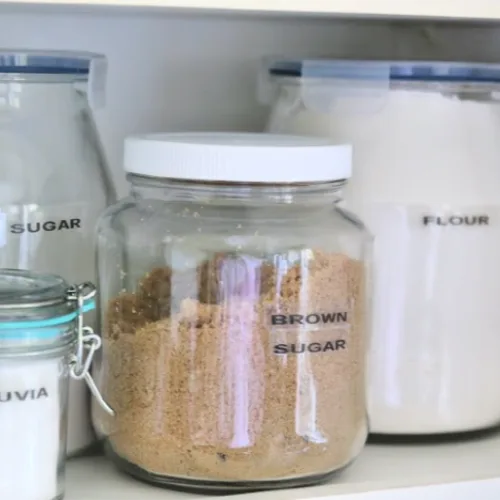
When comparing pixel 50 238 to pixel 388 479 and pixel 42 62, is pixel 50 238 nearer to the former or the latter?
pixel 42 62

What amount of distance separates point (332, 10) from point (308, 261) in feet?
0.49

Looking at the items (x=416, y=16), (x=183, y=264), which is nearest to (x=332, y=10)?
(x=416, y=16)

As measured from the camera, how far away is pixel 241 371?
59 cm

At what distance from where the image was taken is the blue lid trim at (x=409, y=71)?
2.27 feet

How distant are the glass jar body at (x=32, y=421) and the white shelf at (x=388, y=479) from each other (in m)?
0.05

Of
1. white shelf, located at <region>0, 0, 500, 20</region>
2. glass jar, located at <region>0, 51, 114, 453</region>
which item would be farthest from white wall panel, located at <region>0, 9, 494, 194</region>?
white shelf, located at <region>0, 0, 500, 20</region>

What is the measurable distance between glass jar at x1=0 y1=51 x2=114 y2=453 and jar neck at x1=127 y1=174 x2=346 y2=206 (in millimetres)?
47

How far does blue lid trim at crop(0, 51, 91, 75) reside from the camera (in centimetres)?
63

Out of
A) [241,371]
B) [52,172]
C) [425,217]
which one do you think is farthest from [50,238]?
[425,217]

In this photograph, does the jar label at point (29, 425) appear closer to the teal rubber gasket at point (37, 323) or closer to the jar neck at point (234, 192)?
the teal rubber gasket at point (37, 323)

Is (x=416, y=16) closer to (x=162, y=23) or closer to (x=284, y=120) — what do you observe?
(x=284, y=120)

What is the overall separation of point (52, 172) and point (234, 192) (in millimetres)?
126

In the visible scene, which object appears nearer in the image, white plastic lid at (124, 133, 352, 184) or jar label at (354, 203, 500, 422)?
white plastic lid at (124, 133, 352, 184)

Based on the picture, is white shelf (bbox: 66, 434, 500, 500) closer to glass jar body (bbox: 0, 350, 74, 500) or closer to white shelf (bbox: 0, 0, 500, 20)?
glass jar body (bbox: 0, 350, 74, 500)
